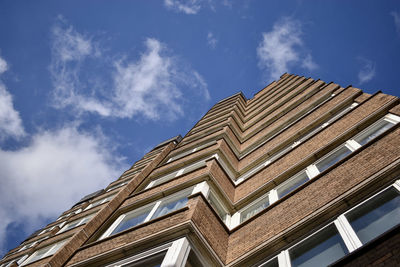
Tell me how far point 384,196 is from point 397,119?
4052 mm

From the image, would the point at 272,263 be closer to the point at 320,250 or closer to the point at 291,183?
the point at 320,250

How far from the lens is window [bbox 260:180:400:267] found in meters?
5.48

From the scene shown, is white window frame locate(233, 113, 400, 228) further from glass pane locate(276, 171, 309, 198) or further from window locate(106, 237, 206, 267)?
window locate(106, 237, 206, 267)

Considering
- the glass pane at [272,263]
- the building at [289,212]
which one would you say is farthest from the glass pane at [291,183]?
the glass pane at [272,263]

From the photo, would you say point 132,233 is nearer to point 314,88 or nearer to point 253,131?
point 253,131


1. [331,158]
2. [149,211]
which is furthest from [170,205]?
[331,158]

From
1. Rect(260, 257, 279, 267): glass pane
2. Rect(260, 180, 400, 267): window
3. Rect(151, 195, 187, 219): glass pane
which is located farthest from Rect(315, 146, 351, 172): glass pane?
Rect(151, 195, 187, 219): glass pane

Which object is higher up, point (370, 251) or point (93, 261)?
point (93, 261)

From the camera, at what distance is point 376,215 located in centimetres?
580

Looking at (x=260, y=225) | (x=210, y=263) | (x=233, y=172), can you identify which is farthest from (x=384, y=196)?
(x=233, y=172)

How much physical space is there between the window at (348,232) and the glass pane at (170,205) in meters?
4.01

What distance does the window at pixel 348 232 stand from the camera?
5.48 m

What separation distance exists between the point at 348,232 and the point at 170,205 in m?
6.06

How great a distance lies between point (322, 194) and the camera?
24.8ft
